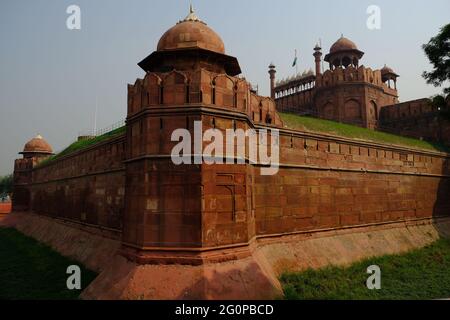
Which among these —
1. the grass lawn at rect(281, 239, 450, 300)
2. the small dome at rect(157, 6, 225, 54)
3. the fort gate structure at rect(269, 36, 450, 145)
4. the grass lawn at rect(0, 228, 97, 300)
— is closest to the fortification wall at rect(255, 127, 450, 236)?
the grass lawn at rect(281, 239, 450, 300)

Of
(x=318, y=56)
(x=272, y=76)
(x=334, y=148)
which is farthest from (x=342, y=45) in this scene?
(x=334, y=148)

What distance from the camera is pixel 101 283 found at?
7852mm

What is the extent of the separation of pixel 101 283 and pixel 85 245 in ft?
18.0

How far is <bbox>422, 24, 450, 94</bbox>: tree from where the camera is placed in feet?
53.6

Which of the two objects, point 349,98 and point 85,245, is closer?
point 85,245

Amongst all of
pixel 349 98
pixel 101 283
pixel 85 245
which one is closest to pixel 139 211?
pixel 101 283

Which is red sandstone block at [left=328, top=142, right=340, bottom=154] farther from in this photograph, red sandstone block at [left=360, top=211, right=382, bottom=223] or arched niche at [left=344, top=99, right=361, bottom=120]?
arched niche at [left=344, top=99, right=361, bottom=120]

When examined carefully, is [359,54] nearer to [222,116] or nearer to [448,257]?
[448,257]

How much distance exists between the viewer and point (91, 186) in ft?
45.3

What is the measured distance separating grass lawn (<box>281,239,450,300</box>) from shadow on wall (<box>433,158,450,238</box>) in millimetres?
5220

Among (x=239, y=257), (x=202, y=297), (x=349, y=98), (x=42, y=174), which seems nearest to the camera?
(x=202, y=297)

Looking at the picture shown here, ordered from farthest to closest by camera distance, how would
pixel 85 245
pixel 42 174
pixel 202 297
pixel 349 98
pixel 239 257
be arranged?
pixel 349 98 → pixel 42 174 → pixel 85 245 → pixel 239 257 → pixel 202 297

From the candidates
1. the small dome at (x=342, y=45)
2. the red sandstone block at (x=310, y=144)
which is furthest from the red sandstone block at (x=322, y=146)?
the small dome at (x=342, y=45)

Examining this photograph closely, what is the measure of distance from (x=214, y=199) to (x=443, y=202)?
1594 centimetres
